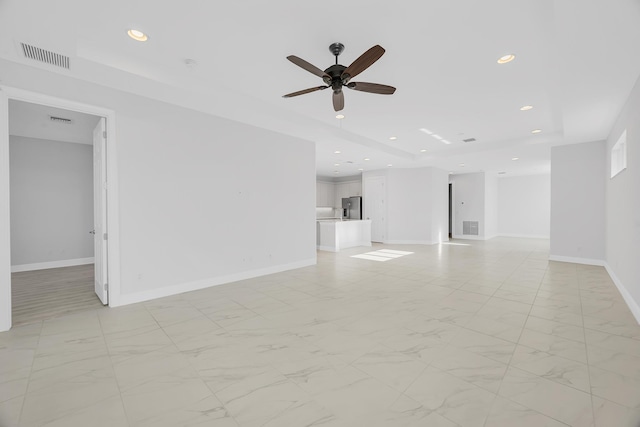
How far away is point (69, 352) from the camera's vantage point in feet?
8.23

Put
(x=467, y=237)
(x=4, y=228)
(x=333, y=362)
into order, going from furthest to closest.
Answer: (x=467, y=237), (x=4, y=228), (x=333, y=362)

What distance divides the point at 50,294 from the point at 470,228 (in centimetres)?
1342

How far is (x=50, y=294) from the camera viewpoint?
4250 millimetres

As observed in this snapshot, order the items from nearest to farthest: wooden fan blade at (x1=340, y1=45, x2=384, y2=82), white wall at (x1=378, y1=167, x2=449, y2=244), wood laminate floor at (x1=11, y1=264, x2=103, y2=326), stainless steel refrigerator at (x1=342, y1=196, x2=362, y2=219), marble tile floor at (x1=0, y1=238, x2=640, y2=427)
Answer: marble tile floor at (x1=0, y1=238, x2=640, y2=427), wooden fan blade at (x1=340, y1=45, x2=384, y2=82), wood laminate floor at (x1=11, y1=264, x2=103, y2=326), white wall at (x1=378, y1=167, x2=449, y2=244), stainless steel refrigerator at (x1=342, y1=196, x2=362, y2=219)

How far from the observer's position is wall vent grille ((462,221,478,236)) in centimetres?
1195

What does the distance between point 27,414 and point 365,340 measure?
2.51 metres

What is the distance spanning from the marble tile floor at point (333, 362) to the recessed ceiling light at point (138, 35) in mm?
3055

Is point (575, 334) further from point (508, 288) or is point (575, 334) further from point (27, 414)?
point (27, 414)

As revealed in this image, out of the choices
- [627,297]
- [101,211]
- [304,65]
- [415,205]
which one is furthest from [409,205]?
[101,211]

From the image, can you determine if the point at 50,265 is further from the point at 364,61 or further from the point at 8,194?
the point at 364,61

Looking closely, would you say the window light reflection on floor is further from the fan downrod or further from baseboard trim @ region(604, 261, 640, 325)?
the fan downrod

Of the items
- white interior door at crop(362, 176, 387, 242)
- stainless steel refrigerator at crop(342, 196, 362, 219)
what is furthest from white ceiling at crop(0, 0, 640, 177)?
stainless steel refrigerator at crop(342, 196, 362, 219)

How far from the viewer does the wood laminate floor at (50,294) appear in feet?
11.4

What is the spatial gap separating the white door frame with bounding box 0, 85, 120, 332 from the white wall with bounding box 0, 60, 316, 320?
0.05 metres
